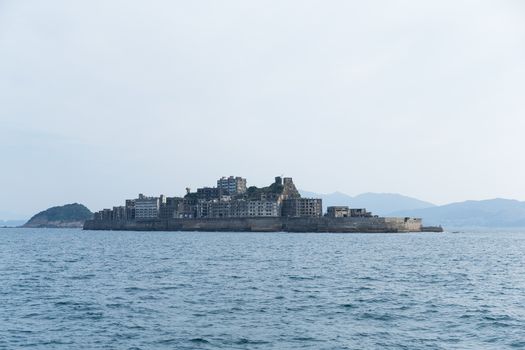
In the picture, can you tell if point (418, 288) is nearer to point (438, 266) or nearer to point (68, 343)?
point (438, 266)

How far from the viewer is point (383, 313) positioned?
38156 millimetres

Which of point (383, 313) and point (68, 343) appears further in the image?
point (383, 313)

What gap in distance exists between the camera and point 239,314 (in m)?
37.7

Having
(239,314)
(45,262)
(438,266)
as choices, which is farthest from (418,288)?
(45,262)

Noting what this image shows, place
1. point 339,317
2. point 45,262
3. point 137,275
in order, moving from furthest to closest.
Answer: point 45,262, point 137,275, point 339,317

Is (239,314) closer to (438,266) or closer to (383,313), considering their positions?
(383,313)

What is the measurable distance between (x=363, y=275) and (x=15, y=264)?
4742 cm

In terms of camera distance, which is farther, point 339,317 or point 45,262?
point 45,262

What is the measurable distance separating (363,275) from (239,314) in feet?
89.7

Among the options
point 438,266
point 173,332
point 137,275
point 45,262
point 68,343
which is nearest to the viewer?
point 68,343

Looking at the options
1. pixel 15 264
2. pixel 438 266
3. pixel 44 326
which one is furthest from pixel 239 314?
pixel 15 264

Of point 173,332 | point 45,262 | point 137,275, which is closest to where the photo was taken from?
point 173,332

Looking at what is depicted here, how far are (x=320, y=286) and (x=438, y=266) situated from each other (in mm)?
29308

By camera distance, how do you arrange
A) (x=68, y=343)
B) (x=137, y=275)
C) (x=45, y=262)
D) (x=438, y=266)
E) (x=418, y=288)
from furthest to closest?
1. (x=45, y=262)
2. (x=438, y=266)
3. (x=137, y=275)
4. (x=418, y=288)
5. (x=68, y=343)
